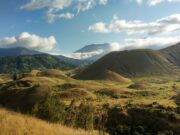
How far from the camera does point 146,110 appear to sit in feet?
226

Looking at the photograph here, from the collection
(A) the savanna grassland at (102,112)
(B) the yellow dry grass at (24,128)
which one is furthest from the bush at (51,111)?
(B) the yellow dry grass at (24,128)

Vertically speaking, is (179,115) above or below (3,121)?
Result: below

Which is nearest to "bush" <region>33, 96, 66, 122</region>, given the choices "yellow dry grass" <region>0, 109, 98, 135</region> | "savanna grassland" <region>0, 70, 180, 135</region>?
"savanna grassland" <region>0, 70, 180, 135</region>

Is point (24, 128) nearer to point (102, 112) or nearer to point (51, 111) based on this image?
point (51, 111)

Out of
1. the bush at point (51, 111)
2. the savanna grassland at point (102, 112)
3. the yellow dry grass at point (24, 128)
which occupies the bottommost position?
the savanna grassland at point (102, 112)

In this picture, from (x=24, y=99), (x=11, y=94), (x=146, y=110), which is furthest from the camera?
(x=11, y=94)

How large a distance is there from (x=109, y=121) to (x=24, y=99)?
34.8m

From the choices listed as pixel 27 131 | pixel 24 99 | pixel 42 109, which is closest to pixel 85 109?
pixel 42 109

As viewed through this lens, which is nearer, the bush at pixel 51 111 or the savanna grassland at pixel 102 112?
the bush at pixel 51 111

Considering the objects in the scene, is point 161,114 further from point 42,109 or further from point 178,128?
point 42,109

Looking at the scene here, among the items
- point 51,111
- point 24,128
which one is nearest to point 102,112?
point 51,111

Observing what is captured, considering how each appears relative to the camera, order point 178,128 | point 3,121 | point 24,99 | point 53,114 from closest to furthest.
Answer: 1. point 3,121
2. point 53,114
3. point 178,128
4. point 24,99

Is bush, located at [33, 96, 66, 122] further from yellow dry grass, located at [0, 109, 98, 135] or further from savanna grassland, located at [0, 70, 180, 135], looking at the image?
yellow dry grass, located at [0, 109, 98, 135]

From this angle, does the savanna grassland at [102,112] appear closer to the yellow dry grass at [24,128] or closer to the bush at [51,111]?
the bush at [51,111]
